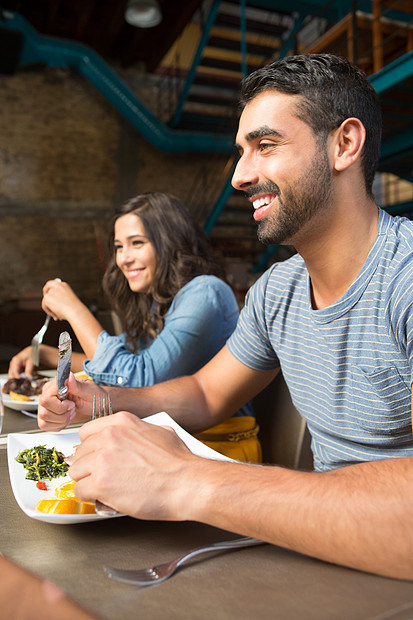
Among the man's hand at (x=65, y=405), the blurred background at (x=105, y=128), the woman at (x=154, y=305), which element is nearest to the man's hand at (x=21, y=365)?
the woman at (x=154, y=305)

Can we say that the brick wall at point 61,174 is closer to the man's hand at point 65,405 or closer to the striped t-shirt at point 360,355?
the man's hand at point 65,405

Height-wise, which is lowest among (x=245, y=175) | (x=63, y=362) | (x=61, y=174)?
(x=63, y=362)

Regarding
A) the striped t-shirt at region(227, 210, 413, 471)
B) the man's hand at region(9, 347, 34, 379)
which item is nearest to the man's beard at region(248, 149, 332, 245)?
the striped t-shirt at region(227, 210, 413, 471)

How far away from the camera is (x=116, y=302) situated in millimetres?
2023

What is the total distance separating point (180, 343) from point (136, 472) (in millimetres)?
907

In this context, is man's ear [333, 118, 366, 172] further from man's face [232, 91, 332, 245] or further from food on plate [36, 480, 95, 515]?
food on plate [36, 480, 95, 515]

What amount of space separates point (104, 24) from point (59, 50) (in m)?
0.77

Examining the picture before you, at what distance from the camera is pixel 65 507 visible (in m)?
0.66

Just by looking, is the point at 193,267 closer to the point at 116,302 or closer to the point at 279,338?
the point at 116,302

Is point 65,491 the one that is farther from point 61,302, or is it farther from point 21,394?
point 61,302

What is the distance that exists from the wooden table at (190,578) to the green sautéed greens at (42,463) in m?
0.15

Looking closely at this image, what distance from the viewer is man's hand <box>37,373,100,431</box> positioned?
3.18 feet

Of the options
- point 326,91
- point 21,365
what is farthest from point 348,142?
point 21,365

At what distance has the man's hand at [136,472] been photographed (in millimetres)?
605
